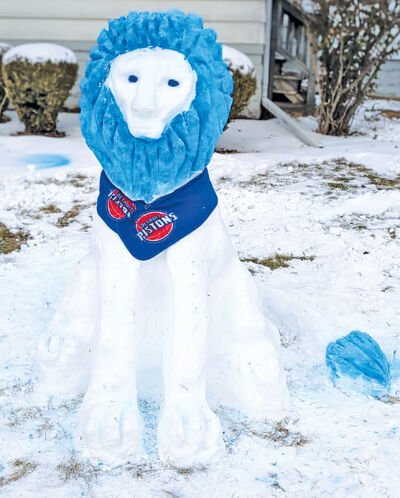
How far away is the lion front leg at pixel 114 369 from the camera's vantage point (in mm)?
2068

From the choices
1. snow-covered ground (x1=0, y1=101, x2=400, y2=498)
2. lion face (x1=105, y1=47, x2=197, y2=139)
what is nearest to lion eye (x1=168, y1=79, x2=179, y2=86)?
lion face (x1=105, y1=47, x2=197, y2=139)

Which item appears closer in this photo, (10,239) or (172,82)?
(172,82)

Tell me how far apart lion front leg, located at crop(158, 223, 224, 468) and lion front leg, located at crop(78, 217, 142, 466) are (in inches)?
4.9

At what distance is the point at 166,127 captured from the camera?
1.93m

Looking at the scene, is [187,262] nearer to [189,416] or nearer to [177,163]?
[177,163]

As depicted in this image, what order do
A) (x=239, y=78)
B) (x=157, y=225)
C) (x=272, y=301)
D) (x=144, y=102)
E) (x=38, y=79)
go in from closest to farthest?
(x=144, y=102) < (x=157, y=225) < (x=272, y=301) < (x=239, y=78) < (x=38, y=79)

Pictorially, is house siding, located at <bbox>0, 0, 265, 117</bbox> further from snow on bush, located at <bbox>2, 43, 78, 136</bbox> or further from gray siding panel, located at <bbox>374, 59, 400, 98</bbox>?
gray siding panel, located at <bbox>374, 59, 400, 98</bbox>

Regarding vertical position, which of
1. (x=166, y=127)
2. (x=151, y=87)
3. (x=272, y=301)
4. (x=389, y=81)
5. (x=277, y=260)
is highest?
(x=151, y=87)

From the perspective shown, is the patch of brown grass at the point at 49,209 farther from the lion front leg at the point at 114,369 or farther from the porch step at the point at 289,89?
the porch step at the point at 289,89

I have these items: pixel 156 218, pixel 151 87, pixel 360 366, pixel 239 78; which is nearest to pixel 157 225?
pixel 156 218

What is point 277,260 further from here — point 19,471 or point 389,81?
point 389,81

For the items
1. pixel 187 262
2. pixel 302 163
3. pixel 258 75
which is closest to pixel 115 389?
pixel 187 262

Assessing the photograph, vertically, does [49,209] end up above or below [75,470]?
below

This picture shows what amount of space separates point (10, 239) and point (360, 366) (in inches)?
113
